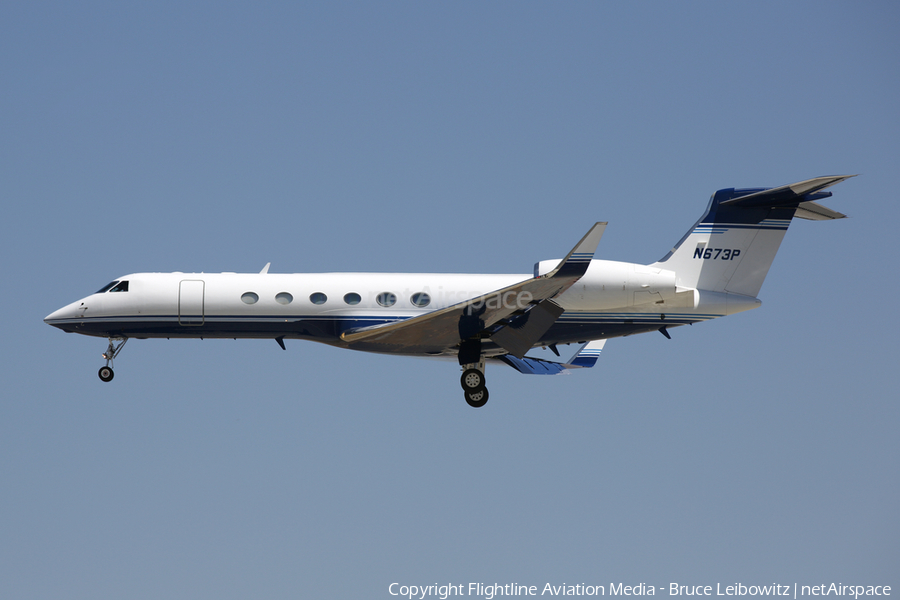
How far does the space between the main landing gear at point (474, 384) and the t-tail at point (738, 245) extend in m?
4.98

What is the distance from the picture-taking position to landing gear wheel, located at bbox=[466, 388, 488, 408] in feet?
73.6

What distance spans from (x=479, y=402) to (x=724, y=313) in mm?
5887

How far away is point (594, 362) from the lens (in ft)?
86.9

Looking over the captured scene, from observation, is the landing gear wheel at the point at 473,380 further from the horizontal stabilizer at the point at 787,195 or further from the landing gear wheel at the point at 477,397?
the horizontal stabilizer at the point at 787,195

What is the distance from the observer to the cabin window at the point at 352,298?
22.7 meters

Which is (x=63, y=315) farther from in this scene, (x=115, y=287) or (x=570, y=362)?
(x=570, y=362)

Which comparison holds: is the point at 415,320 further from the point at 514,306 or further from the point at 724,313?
the point at 724,313

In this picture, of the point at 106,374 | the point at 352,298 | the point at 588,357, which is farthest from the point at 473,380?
the point at 106,374

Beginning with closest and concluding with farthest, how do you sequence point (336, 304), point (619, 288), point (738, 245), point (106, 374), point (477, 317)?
point (477, 317) < point (619, 288) < point (336, 304) < point (738, 245) < point (106, 374)

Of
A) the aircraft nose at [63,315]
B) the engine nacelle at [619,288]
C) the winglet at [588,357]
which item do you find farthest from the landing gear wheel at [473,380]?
the aircraft nose at [63,315]

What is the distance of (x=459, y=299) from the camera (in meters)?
22.9

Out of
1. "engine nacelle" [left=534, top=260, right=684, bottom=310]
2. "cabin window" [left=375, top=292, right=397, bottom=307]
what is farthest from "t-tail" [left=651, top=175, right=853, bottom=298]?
"cabin window" [left=375, top=292, right=397, bottom=307]

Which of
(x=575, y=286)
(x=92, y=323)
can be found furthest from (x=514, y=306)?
(x=92, y=323)

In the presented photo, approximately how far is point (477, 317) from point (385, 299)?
8.48ft
